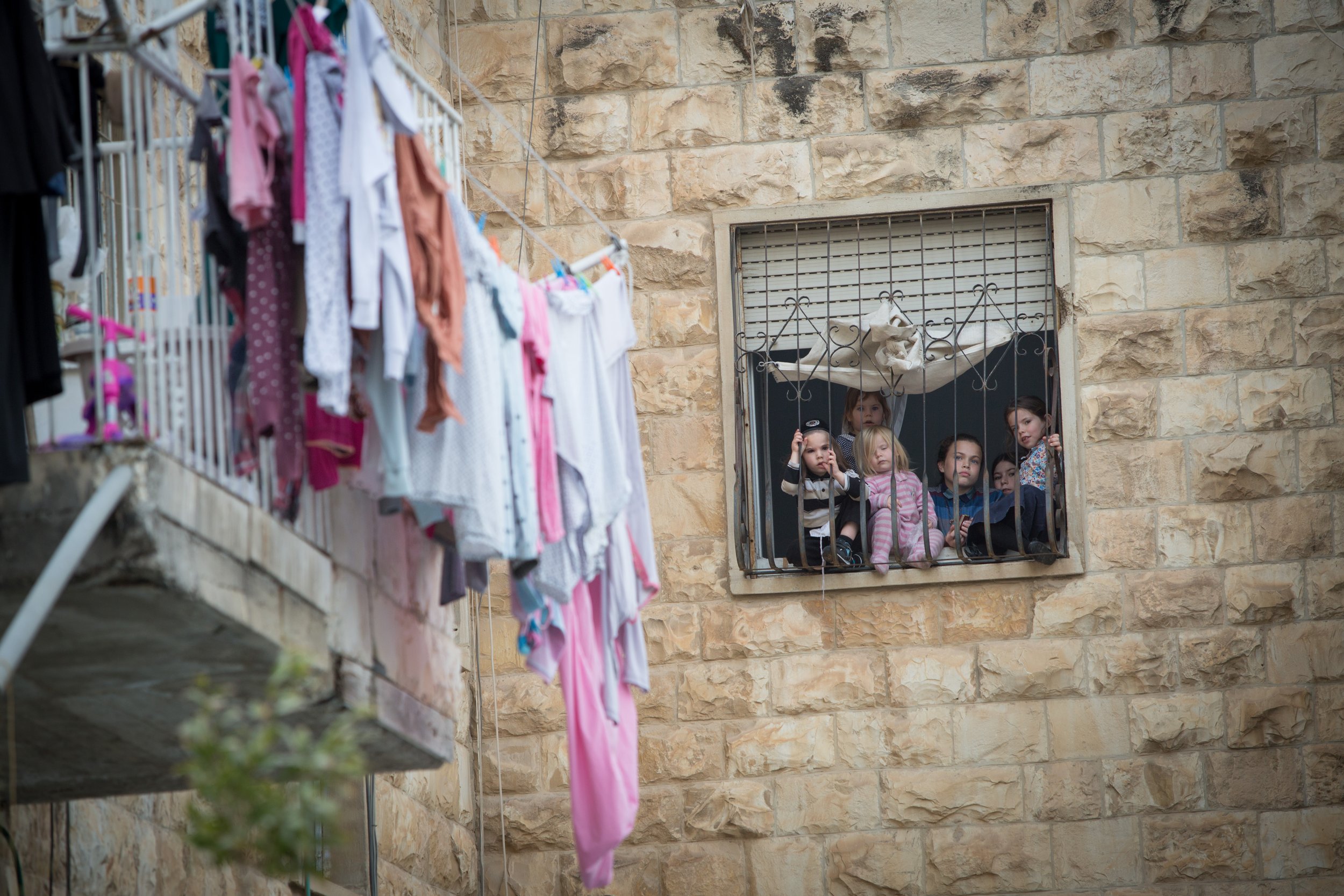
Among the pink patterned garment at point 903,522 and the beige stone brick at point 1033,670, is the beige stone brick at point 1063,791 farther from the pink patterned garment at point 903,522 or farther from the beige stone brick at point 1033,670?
the pink patterned garment at point 903,522

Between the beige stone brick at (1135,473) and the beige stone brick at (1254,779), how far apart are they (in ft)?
4.00

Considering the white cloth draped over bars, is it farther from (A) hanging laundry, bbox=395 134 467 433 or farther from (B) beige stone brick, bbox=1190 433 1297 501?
(A) hanging laundry, bbox=395 134 467 433

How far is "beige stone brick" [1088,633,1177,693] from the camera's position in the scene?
826 cm

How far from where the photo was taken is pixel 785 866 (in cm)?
824

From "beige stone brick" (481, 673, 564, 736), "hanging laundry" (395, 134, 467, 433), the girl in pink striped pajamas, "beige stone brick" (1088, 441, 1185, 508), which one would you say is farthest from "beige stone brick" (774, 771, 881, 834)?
"hanging laundry" (395, 134, 467, 433)

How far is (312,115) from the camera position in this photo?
171 inches

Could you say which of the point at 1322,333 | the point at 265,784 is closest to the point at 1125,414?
the point at 1322,333

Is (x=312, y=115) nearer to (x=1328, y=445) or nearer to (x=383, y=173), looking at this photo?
(x=383, y=173)

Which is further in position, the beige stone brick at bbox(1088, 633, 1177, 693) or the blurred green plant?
the beige stone brick at bbox(1088, 633, 1177, 693)

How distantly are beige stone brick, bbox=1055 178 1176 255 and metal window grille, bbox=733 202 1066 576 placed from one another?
6.9 inches

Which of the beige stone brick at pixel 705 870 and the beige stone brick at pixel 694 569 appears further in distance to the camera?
the beige stone brick at pixel 694 569

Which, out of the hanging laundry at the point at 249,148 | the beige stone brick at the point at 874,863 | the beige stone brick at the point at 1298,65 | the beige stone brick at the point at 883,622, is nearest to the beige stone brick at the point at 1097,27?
the beige stone brick at the point at 1298,65

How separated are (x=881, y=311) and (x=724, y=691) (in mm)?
2004

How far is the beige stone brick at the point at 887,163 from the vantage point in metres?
8.76
